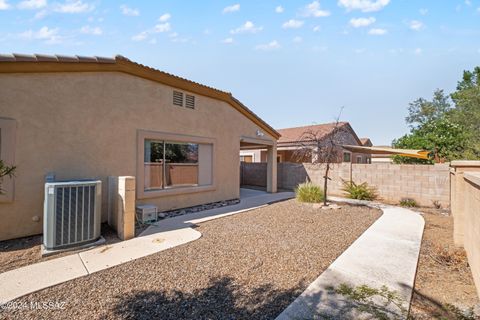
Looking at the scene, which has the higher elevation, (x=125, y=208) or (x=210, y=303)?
(x=125, y=208)

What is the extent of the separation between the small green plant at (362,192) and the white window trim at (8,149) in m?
13.2

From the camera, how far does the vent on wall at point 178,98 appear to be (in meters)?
8.78

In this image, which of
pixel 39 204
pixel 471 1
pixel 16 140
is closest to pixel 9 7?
pixel 16 140

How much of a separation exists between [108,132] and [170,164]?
2.45 meters

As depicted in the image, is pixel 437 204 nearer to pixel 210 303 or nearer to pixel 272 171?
pixel 272 171

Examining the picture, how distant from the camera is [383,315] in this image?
9.57 feet

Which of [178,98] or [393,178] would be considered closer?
[178,98]

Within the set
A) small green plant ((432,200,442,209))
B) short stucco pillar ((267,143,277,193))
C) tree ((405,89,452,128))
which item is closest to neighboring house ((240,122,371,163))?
short stucco pillar ((267,143,277,193))

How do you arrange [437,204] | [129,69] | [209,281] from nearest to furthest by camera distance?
[209,281], [129,69], [437,204]

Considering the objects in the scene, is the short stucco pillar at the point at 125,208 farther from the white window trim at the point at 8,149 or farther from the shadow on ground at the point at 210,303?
the shadow on ground at the point at 210,303

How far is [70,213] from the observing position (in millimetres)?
4969

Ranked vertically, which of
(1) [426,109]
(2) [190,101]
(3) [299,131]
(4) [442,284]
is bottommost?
(4) [442,284]

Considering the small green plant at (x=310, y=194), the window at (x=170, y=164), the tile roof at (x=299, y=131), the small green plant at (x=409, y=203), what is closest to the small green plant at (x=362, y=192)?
the small green plant at (x=409, y=203)

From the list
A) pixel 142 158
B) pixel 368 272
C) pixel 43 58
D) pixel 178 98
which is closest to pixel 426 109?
pixel 178 98
